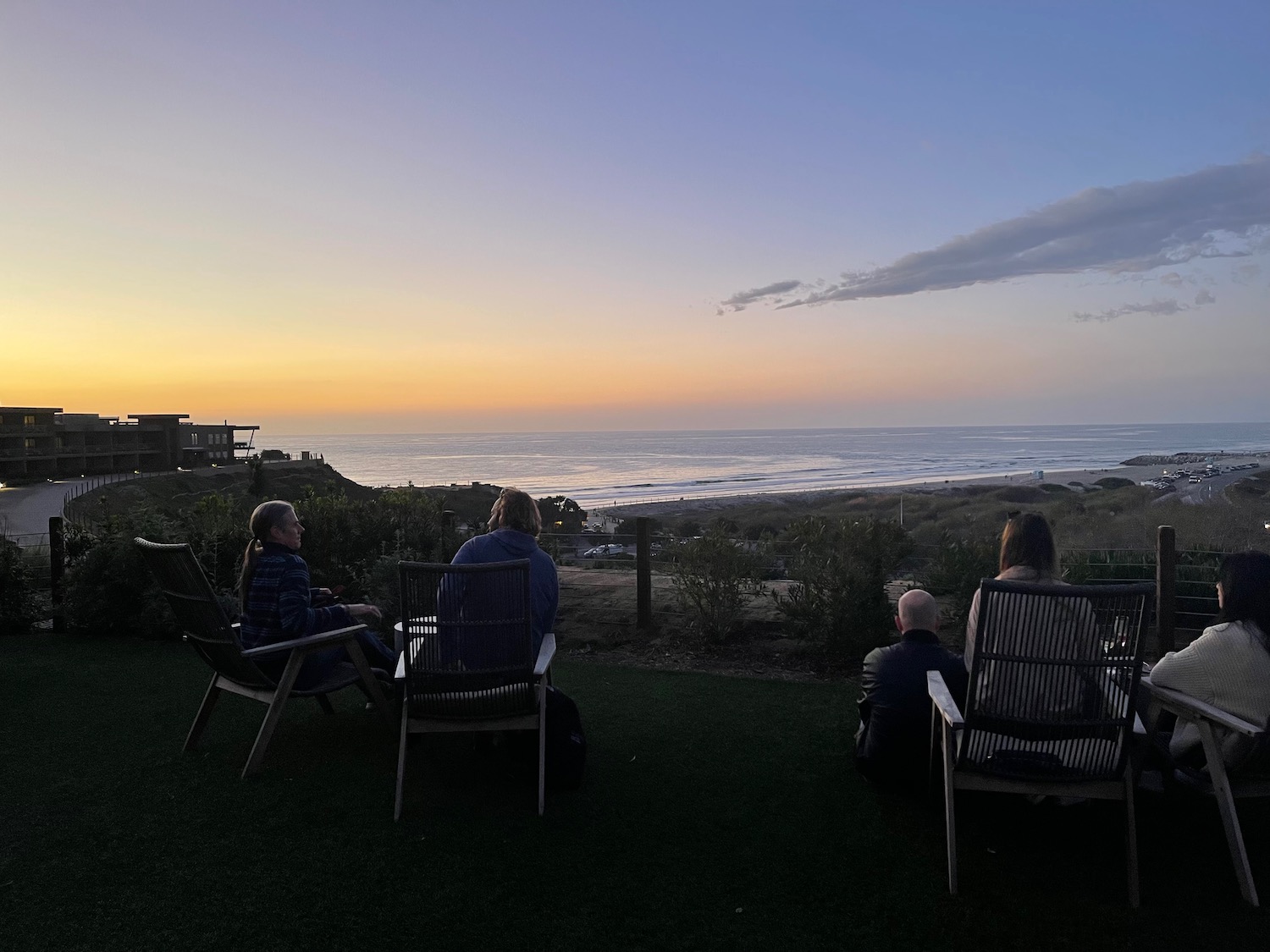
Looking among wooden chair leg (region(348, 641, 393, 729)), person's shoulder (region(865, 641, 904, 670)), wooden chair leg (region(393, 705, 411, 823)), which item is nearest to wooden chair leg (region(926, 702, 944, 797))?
person's shoulder (region(865, 641, 904, 670))

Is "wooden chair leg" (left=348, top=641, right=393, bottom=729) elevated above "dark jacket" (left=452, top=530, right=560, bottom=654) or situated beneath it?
situated beneath

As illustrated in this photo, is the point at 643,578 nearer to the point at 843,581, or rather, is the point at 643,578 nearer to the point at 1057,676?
the point at 843,581

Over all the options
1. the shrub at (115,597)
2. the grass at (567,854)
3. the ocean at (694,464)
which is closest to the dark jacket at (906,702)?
the grass at (567,854)

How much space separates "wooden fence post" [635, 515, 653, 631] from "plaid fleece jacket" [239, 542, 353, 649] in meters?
3.10

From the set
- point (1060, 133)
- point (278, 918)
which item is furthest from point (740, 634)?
point (1060, 133)

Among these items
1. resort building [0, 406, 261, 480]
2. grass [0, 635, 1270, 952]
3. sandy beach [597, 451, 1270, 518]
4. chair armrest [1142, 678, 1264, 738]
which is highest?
resort building [0, 406, 261, 480]

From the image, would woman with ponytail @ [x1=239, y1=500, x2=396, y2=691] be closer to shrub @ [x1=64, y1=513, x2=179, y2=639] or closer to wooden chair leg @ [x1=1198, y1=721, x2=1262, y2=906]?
shrub @ [x1=64, y1=513, x2=179, y2=639]

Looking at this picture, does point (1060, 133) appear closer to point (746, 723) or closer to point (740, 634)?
point (740, 634)

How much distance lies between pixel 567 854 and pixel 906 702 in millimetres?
1460

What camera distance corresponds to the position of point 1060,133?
10.3 meters

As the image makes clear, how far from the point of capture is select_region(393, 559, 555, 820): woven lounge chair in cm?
311

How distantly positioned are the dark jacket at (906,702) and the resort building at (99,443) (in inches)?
2124

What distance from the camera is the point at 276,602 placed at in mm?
3736

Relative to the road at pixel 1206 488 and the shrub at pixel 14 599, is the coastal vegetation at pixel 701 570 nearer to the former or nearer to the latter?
the shrub at pixel 14 599
